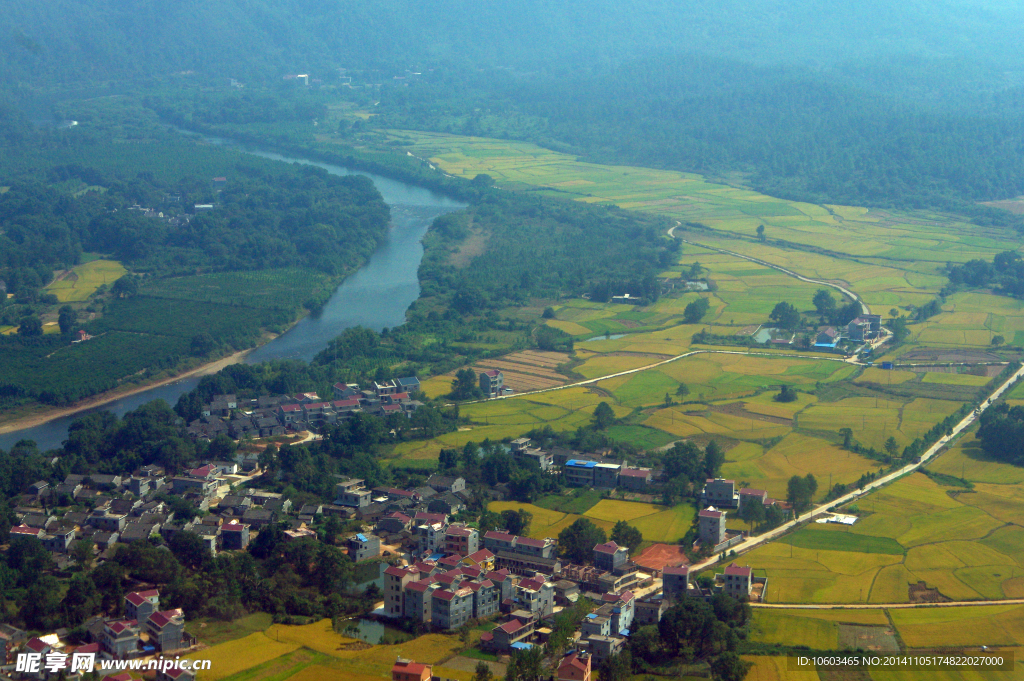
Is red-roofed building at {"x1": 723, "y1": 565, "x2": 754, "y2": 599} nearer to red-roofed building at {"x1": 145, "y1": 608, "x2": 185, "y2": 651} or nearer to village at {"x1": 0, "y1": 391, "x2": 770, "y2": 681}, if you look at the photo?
village at {"x1": 0, "y1": 391, "x2": 770, "y2": 681}

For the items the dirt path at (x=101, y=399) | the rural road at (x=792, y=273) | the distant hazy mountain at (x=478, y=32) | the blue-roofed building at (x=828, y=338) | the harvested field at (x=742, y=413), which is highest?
the distant hazy mountain at (x=478, y=32)

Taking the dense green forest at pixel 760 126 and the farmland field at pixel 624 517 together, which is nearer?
the farmland field at pixel 624 517

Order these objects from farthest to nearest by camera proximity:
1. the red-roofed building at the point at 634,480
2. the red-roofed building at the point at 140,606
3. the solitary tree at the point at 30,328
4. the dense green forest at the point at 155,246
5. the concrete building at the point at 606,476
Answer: the solitary tree at the point at 30,328 < the dense green forest at the point at 155,246 < the concrete building at the point at 606,476 < the red-roofed building at the point at 634,480 < the red-roofed building at the point at 140,606

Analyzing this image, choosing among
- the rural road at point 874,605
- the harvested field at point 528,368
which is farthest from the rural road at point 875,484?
the harvested field at point 528,368

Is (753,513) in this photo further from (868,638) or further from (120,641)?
Answer: (120,641)

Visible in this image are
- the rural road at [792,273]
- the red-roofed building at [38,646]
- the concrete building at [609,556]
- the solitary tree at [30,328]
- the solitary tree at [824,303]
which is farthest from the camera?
the rural road at [792,273]

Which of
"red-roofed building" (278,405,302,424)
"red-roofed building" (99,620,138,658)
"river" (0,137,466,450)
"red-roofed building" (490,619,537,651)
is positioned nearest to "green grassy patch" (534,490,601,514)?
"red-roofed building" (490,619,537,651)

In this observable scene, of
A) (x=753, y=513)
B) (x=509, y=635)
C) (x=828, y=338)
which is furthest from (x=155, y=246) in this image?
(x=509, y=635)

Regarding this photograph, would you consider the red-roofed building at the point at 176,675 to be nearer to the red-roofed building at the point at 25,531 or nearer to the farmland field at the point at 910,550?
the red-roofed building at the point at 25,531
